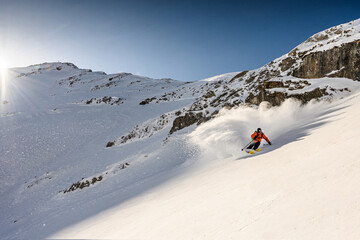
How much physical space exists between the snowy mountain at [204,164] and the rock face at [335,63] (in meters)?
0.09

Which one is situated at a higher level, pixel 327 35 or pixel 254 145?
pixel 327 35

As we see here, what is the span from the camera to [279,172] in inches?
211

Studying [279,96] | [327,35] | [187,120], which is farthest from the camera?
[327,35]

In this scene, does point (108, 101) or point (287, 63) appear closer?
point (287, 63)

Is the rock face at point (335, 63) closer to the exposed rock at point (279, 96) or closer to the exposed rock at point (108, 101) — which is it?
the exposed rock at point (279, 96)

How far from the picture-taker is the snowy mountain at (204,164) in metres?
3.98

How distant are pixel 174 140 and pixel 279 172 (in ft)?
46.4

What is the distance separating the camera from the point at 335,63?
16.9 m

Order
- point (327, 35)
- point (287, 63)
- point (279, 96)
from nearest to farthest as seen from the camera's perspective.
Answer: point (279, 96), point (287, 63), point (327, 35)

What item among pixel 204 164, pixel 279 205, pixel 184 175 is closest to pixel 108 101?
pixel 204 164

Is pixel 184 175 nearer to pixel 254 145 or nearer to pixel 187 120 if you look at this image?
pixel 254 145

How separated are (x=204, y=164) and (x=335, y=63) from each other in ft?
48.8

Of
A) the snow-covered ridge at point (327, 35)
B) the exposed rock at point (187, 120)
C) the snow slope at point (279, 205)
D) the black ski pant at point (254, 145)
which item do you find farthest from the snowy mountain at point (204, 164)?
the black ski pant at point (254, 145)

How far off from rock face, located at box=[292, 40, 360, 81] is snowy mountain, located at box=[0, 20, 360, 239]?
9cm
